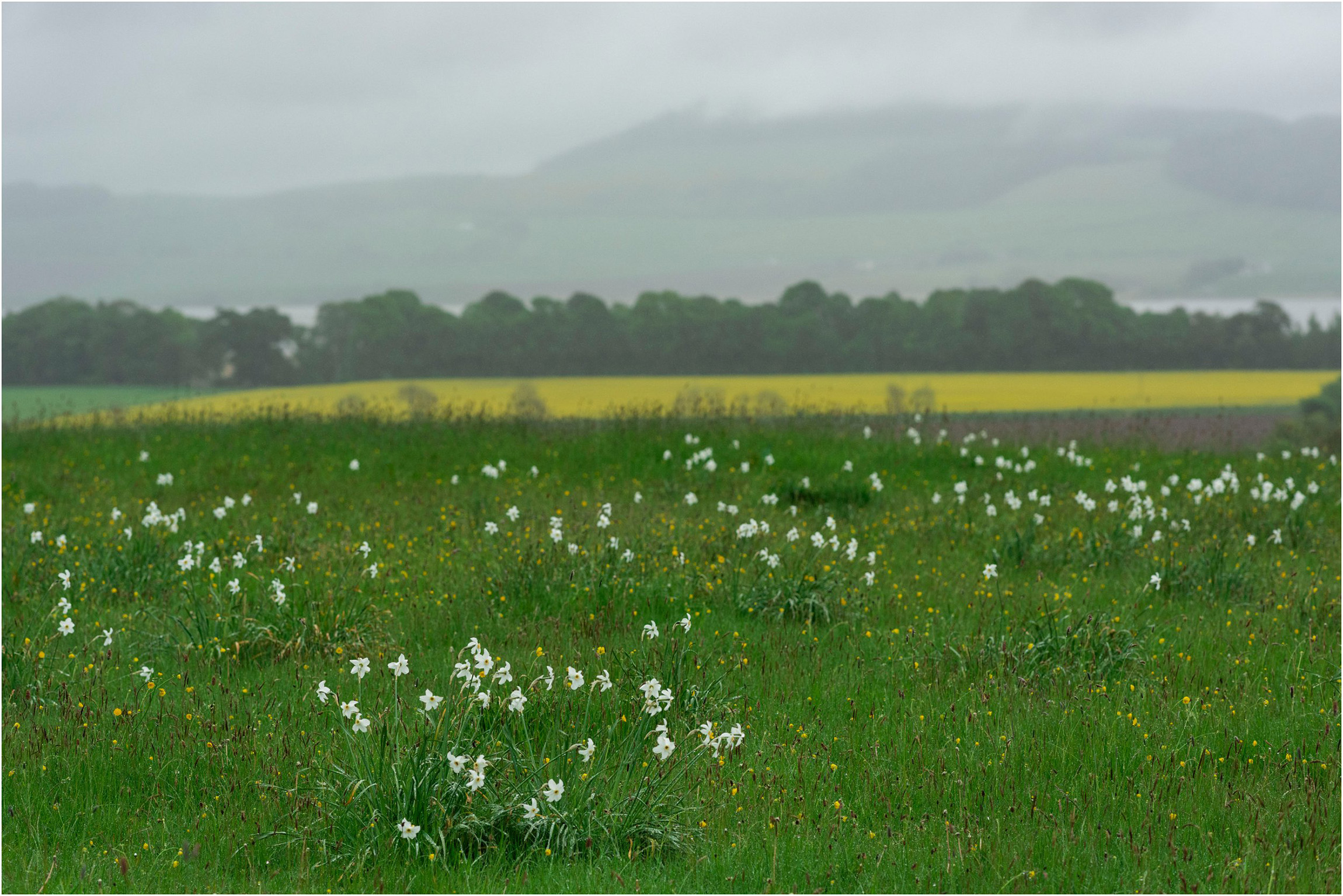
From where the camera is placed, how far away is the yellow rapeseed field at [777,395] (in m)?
17.0

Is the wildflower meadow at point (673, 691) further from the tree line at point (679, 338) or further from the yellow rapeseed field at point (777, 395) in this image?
the tree line at point (679, 338)

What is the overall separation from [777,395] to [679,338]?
16.0 m

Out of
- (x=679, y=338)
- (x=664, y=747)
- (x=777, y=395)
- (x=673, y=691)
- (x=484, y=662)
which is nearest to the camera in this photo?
(x=664, y=747)

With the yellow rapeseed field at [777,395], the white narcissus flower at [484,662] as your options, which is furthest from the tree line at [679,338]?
the white narcissus flower at [484,662]

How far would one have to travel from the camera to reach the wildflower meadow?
4.21 metres

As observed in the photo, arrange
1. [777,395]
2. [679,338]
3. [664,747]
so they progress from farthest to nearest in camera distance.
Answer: [679,338], [777,395], [664,747]

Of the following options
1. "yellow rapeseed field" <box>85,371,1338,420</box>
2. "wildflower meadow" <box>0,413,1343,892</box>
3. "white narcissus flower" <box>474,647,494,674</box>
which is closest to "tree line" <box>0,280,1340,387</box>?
"yellow rapeseed field" <box>85,371,1338,420</box>

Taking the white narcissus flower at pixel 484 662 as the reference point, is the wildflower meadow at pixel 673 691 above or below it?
below

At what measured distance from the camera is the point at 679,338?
3338 centimetres

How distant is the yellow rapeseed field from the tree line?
1.50 m

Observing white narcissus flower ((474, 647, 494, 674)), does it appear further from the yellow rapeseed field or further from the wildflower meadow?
the yellow rapeseed field

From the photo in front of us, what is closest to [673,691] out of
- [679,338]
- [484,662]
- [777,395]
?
[484,662]

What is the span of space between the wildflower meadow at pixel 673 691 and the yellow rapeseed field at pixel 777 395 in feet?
17.4

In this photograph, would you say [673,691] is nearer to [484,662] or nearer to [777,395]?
[484,662]
